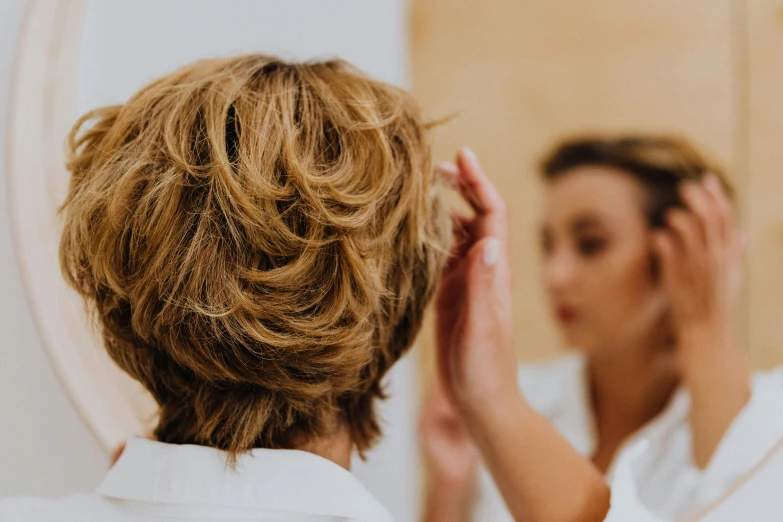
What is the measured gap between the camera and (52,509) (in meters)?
0.40

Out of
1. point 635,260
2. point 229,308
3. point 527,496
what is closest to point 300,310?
point 229,308

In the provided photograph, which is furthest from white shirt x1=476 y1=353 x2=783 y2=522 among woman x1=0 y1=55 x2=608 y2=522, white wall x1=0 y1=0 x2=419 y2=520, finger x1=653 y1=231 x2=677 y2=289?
white wall x1=0 y1=0 x2=419 y2=520

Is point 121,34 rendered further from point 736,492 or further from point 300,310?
point 736,492

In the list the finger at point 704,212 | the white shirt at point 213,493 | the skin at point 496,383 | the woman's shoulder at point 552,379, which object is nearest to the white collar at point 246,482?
the white shirt at point 213,493

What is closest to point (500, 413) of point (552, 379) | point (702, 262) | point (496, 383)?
point (496, 383)

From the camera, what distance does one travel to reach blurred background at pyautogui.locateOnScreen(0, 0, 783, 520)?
572 mm

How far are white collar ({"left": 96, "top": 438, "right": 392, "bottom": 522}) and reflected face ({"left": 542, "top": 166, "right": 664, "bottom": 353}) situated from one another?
12.6 inches

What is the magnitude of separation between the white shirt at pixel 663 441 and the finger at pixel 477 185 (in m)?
0.20

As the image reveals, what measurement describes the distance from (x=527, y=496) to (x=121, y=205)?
1.20 ft

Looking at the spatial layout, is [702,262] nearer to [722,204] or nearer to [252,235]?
[722,204]

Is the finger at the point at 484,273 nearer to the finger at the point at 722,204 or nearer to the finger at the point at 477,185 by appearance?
the finger at the point at 477,185

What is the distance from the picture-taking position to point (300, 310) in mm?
371

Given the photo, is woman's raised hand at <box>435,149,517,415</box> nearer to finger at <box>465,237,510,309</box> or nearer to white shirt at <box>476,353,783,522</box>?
finger at <box>465,237,510,309</box>

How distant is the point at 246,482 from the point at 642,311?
405 millimetres
